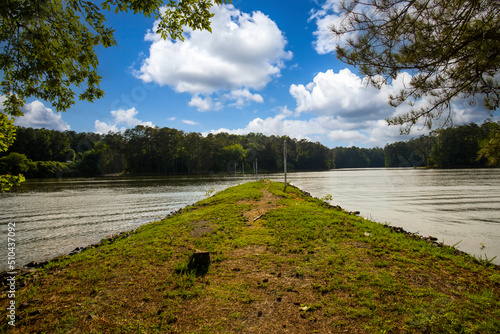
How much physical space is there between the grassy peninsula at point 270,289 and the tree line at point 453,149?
3046 mm

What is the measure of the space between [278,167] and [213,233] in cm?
11917

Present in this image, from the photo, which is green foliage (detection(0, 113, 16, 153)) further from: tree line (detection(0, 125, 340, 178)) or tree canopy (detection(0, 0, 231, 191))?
tree line (detection(0, 125, 340, 178))

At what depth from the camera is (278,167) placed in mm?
126750

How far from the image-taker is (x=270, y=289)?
476cm

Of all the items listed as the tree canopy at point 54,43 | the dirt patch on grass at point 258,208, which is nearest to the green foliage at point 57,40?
the tree canopy at point 54,43

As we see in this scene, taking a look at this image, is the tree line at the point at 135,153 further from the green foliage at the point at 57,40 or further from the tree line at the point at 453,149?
the green foliage at the point at 57,40

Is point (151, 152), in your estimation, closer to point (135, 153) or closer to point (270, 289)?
point (135, 153)

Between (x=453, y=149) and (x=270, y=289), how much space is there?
124m

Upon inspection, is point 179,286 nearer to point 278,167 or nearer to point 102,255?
point 102,255

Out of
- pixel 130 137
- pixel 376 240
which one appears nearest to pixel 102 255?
pixel 376 240

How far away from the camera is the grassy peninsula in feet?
12.2

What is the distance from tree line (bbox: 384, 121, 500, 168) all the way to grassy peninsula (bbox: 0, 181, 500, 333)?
305 cm

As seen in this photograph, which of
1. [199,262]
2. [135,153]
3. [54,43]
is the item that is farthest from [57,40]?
[135,153]

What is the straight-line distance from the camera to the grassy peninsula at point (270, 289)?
3707mm
